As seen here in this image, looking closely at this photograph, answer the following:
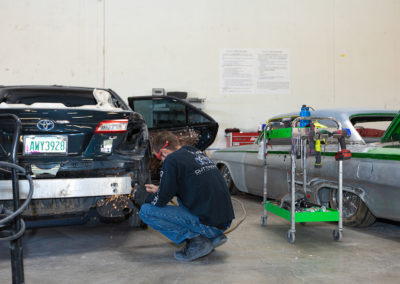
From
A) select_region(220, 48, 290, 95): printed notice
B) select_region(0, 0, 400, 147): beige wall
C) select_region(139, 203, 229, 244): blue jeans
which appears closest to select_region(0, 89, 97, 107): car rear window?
select_region(139, 203, 229, 244): blue jeans

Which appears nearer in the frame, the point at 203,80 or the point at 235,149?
the point at 235,149

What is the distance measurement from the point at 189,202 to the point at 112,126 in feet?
2.65

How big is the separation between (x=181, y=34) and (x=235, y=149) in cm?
406

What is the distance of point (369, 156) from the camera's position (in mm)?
3180

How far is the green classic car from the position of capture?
9.95 feet

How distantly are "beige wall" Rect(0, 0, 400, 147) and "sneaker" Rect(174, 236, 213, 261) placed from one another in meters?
5.86

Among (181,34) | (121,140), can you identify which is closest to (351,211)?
Answer: (121,140)

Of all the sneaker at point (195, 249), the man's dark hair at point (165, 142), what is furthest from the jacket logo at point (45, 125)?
the sneaker at point (195, 249)

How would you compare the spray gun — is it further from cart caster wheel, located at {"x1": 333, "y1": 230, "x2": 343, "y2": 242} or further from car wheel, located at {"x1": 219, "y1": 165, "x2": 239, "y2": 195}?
car wheel, located at {"x1": 219, "y1": 165, "x2": 239, "y2": 195}

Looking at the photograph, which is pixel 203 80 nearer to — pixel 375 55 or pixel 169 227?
pixel 375 55

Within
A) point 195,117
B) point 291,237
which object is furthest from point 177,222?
point 195,117

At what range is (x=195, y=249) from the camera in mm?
2709

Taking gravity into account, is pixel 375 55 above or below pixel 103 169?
above

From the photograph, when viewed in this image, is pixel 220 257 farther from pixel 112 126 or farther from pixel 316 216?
pixel 112 126
